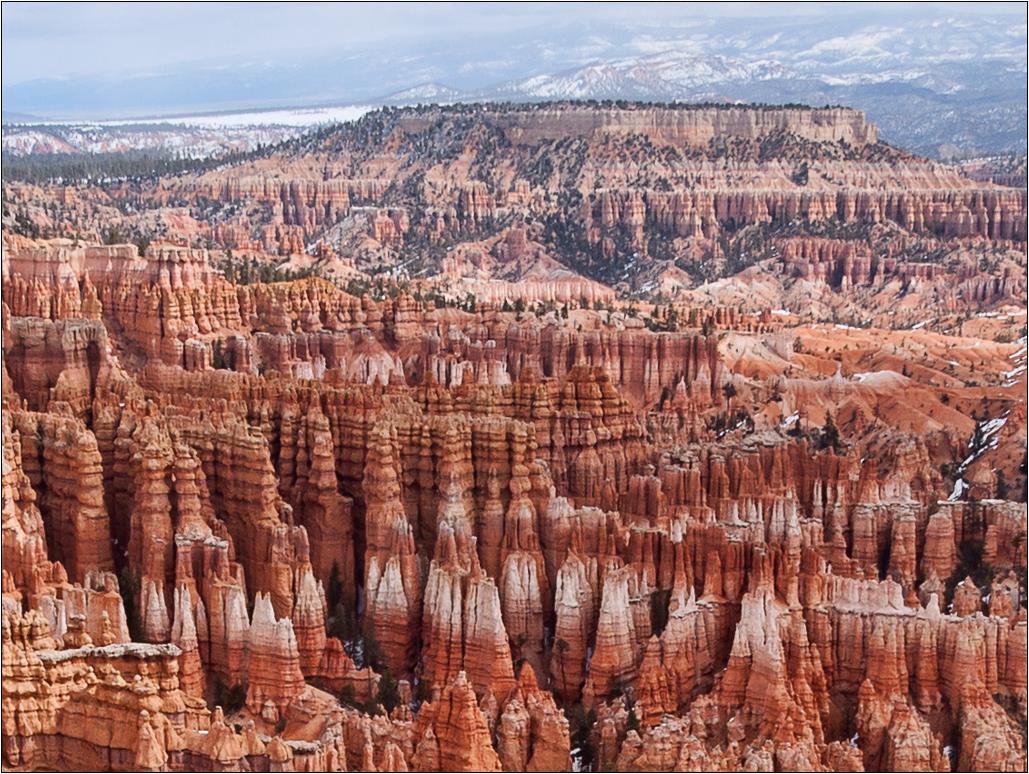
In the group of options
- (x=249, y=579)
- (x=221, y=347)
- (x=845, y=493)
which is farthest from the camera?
(x=221, y=347)

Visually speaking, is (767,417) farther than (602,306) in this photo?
No

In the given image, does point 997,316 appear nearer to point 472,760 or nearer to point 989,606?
point 989,606

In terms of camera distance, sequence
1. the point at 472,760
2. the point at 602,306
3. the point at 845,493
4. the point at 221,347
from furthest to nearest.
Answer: the point at 602,306
the point at 221,347
the point at 845,493
the point at 472,760

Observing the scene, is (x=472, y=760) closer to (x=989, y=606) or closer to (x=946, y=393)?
(x=989, y=606)

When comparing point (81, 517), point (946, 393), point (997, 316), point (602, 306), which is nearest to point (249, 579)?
point (81, 517)

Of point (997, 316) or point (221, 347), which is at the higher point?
point (221, 347)

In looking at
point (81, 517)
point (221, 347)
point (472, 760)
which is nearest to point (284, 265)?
point (221, 347)
